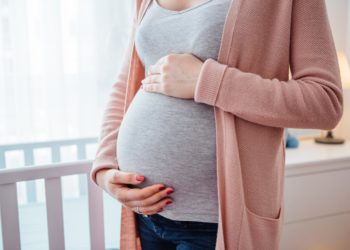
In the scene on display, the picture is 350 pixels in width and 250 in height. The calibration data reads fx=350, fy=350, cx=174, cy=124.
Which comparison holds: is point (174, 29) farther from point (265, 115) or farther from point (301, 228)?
point (301, 228)

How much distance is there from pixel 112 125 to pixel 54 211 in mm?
303

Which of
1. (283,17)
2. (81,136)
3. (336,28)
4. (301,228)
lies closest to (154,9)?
(283,17)

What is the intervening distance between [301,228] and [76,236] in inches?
36.5

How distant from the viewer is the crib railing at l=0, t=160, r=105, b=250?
0.90m

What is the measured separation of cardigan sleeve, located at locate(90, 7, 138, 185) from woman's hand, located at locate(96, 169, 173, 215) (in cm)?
4

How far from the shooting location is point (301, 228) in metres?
1.46

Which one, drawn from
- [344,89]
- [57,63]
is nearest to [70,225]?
[57,63]

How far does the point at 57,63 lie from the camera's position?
1.35 meters

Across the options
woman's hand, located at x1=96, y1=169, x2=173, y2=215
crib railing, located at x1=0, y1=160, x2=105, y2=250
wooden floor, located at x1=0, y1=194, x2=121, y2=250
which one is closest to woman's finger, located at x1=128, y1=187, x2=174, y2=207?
woman's hand, located at x1=96, y1=169, x2=173, y2=215

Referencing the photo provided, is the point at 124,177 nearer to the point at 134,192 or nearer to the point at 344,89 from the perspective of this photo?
the point at 134,192

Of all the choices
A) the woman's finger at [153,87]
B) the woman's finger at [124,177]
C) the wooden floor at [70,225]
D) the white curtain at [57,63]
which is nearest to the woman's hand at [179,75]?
the woman's finger at [153,87]

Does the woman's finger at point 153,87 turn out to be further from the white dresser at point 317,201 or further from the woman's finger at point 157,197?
the white dresser at point 317,201

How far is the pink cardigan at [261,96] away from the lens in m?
0.58

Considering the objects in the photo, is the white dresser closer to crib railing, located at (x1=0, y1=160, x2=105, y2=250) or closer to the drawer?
the drawer
